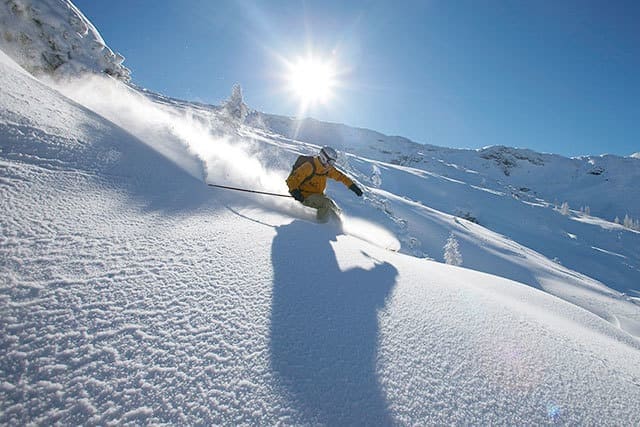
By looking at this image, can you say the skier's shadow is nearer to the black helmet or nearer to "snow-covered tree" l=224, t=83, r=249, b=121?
the black helmet

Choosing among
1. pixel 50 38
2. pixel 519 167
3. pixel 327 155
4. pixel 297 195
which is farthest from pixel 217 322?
pixel 519 167

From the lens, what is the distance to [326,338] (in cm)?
161

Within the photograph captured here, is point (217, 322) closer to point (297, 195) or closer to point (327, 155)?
point (297, 195)

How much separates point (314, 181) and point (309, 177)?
5.1 inches

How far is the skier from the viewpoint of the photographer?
5.59m

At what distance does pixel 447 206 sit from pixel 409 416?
3300cm

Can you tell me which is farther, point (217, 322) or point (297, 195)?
point (297, 195)

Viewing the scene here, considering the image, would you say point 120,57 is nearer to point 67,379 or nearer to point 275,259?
point 275,259

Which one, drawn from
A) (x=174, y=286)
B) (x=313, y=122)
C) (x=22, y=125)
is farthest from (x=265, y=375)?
(x=313, y=122)

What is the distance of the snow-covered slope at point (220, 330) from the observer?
110 centimetres

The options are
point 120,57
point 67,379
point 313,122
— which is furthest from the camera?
point 313,122

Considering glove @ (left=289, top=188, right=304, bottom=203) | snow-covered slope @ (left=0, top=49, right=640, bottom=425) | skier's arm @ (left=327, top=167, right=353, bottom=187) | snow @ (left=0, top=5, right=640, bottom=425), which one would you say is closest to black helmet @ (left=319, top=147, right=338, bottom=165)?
skier's arm @ (left=327, top=167, right=353, bottom=187)

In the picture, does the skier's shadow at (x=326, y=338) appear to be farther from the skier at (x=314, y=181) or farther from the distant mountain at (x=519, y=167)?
the distant mountain at (x=519, y=167)

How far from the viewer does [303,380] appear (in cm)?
130
